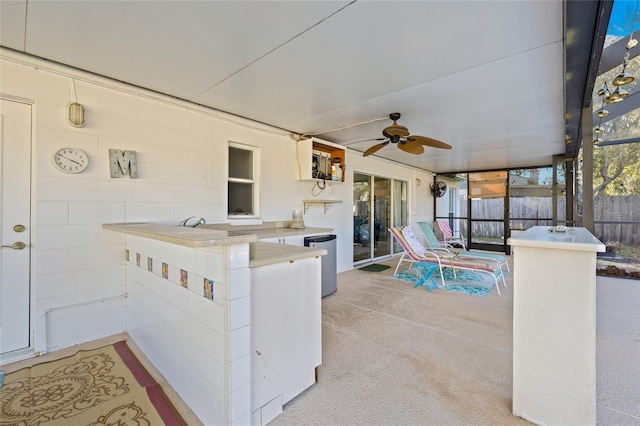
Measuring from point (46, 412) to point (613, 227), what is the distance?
795cm

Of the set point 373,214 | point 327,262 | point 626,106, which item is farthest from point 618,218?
point 327,262

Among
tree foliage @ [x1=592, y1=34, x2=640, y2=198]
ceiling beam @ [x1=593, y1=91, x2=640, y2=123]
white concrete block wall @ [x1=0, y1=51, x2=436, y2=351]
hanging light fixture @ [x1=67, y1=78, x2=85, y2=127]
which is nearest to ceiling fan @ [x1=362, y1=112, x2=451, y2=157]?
white concrete block wall @ [x1=0, y1=51, x2=436, y2=351]

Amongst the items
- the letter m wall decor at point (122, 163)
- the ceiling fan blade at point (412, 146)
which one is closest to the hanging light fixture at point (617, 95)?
the ceiling fan blade at point (412, 146)

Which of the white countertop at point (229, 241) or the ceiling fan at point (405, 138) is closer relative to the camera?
the white countertop at point (229, 241)

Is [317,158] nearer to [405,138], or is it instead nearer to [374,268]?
[405,138]

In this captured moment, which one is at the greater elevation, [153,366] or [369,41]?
[369,41]

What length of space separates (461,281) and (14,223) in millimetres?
5428

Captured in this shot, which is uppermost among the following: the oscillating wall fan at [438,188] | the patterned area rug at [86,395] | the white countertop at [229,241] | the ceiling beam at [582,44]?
the ceiling beam at [582,44]

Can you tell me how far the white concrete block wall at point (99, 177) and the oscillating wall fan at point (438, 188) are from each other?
664 centimetres

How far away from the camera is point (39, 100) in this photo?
219 centimetres

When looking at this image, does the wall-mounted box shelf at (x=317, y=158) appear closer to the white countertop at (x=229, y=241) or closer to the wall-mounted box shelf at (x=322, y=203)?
the wall-mounted box shelf at (x=322, y=203)

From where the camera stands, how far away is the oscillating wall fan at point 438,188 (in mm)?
→ 8266

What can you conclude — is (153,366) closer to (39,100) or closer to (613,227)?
(39,100)

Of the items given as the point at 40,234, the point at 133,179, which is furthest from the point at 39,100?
the point at 40,234
